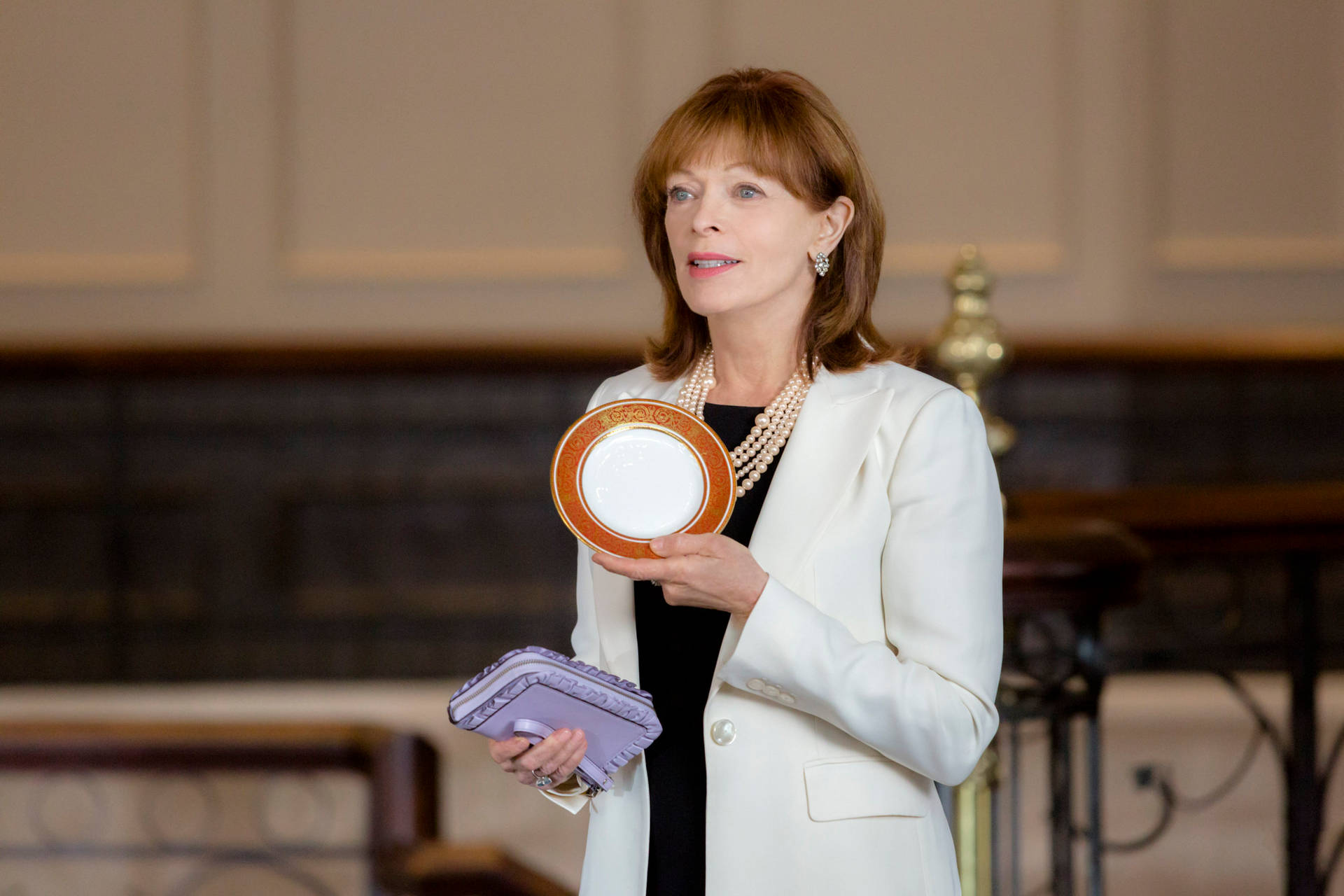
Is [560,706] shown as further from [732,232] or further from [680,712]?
[732,232]

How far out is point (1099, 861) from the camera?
6.86 feet

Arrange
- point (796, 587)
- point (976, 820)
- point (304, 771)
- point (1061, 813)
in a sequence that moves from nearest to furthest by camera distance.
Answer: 1. point (796, 587)
2. point (304, 771)
3. point (976, 820)
4. point (1061, 813)

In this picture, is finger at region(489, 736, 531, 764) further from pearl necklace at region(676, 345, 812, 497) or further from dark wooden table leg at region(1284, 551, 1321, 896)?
dark wooden table leg at region(1284, 551, 1321, 896)

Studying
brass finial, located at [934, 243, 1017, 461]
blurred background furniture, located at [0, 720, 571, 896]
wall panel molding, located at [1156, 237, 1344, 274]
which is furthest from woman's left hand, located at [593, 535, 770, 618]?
wall panel molding, located at [1156, 237, 1344, 274]

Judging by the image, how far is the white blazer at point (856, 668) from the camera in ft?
3.89

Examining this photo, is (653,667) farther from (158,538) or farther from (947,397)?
(158,538)

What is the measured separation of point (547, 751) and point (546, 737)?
0.05 ft

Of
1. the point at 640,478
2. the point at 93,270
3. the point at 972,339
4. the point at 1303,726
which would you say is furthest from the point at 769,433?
the point at 93,270

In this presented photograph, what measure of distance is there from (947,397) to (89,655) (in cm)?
422

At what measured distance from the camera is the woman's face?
127 centimetres

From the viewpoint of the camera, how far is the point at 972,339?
6.74 ft

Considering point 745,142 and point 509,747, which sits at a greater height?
point 745,142

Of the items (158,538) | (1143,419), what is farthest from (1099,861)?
(158,538)

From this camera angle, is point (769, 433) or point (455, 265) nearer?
point (769, 433)
